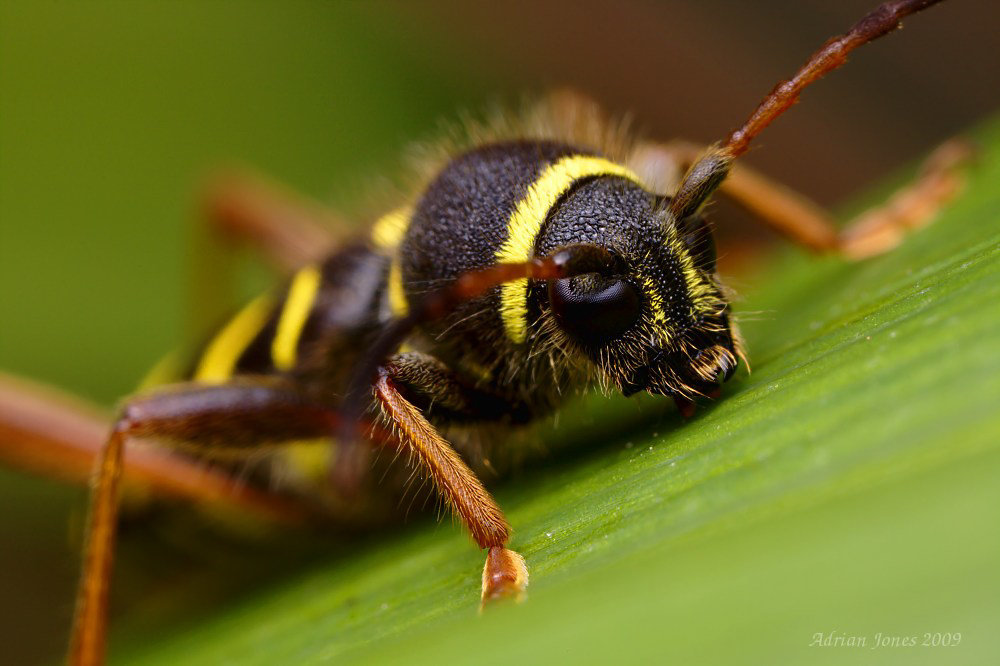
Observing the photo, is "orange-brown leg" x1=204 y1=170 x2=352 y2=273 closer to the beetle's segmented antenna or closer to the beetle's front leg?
the beetle's front leg

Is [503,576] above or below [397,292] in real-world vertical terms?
below

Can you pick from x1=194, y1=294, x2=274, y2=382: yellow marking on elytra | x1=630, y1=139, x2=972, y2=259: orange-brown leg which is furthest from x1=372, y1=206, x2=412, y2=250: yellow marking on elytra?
x1=630, y1=139, x2=972, y2=259: orange-brown leg

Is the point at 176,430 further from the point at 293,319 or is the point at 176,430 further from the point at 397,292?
the point at 397,292

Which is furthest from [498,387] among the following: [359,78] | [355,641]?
[359,78]

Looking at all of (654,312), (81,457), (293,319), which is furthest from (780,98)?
(81,457)

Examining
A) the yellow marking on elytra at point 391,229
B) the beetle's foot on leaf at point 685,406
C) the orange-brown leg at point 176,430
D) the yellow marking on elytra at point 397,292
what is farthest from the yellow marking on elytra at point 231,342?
the beetle's foot on leaf at point 685,406

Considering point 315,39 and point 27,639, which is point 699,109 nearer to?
point 315,39
